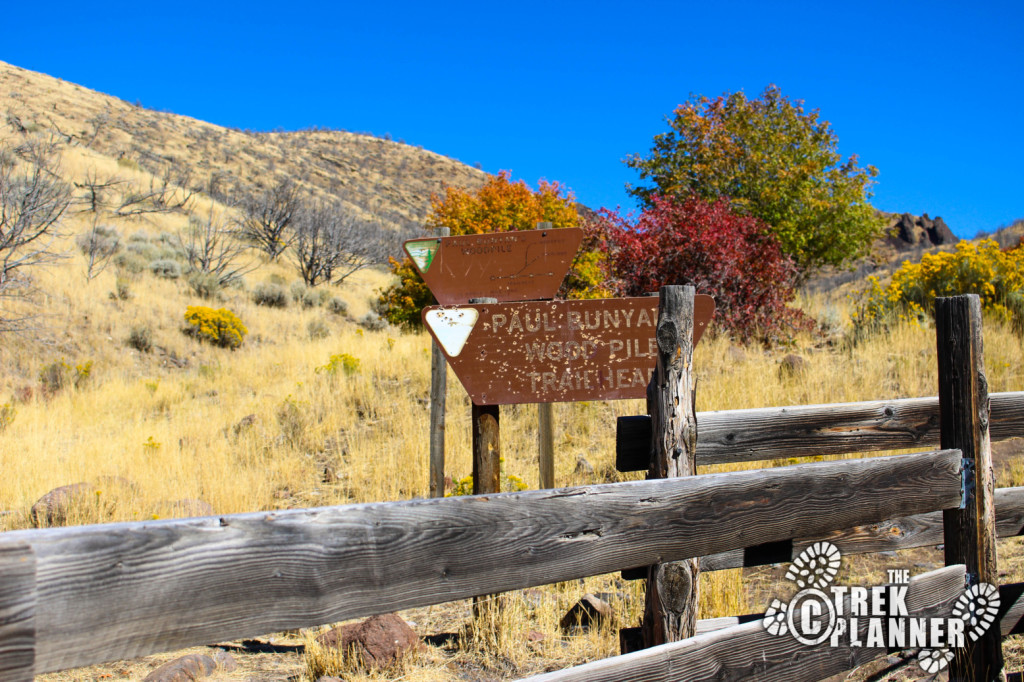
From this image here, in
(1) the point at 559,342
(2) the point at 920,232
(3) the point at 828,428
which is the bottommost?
(3) the point at 828,428

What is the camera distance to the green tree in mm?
14742

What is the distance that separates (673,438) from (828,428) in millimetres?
1022

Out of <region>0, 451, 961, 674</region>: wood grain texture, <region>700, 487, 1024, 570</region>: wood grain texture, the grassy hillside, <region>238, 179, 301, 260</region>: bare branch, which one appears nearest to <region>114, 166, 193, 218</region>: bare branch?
<region>238, 179, 301, 260</region>: bare branch

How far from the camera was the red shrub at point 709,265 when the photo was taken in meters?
9.95

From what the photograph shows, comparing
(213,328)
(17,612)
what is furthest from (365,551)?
(213,328)

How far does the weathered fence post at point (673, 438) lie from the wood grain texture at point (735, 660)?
190mm

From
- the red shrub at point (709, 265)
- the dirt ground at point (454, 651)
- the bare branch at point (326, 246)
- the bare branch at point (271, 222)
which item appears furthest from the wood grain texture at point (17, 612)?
the bare branch at point (271, 222)

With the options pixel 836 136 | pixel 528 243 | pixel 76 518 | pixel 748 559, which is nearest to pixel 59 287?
pixel 76 518

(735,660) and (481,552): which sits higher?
(481,552)

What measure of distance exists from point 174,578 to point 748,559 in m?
2.05

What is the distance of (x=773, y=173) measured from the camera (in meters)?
14.9

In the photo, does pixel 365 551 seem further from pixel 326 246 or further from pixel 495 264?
pixel 326 246

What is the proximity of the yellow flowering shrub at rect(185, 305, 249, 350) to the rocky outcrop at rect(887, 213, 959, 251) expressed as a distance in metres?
48.5

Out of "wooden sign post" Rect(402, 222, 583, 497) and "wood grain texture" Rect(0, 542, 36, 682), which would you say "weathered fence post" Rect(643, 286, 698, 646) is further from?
"wood grain texture" Rect(0, 542, 36, 682)
